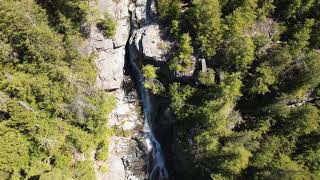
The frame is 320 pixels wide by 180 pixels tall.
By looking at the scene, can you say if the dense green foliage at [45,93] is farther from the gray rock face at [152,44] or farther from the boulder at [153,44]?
the boulder at [153,44]

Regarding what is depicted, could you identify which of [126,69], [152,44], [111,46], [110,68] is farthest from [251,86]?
[111,46]

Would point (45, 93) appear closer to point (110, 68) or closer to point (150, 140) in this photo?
point (110, 68)

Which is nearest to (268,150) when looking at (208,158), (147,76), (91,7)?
(208,158)

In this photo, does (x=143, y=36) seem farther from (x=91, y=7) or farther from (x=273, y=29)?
(x=273, y=29)

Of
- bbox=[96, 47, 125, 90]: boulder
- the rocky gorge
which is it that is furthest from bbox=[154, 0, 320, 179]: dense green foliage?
bbox=[96, 47, 125, 90]: boulder

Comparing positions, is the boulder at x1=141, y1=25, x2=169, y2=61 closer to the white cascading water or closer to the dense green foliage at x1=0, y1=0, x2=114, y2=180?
the white cascading water

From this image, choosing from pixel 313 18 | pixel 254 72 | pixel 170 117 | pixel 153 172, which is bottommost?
pixel 153 172
